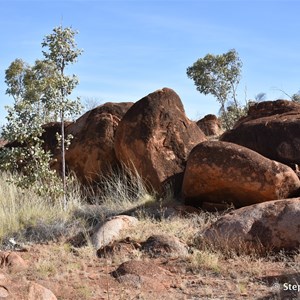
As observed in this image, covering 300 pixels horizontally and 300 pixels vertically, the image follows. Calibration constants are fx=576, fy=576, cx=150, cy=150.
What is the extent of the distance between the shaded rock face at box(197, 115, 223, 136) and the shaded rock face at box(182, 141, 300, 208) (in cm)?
965

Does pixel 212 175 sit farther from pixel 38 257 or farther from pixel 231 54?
pixel 231 54

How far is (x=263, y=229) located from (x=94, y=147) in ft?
17.3

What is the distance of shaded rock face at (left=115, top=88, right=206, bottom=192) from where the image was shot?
10.1m

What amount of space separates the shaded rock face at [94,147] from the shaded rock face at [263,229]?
452cm

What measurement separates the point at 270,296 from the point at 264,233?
1668mm

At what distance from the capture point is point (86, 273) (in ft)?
20.1

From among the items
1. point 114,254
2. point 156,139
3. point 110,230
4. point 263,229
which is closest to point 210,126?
point 156,139

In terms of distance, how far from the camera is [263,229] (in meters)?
6.78

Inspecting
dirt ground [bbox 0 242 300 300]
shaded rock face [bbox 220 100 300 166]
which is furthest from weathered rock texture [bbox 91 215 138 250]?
shaded rock face [bbox 220 100 300 166]

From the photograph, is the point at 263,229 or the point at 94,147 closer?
the point at 263,229

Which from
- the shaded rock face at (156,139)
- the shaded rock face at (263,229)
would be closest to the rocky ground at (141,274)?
the shaded rock face at (263,229)

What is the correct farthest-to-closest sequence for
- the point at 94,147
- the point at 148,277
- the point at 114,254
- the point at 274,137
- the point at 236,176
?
the point at 94,147 → the point at 274,137 → the point at 236,176 → the point at 114,254 → the point at 148,277

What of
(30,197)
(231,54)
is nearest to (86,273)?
(30,197)

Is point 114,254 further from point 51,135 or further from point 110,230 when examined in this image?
point 51,135
